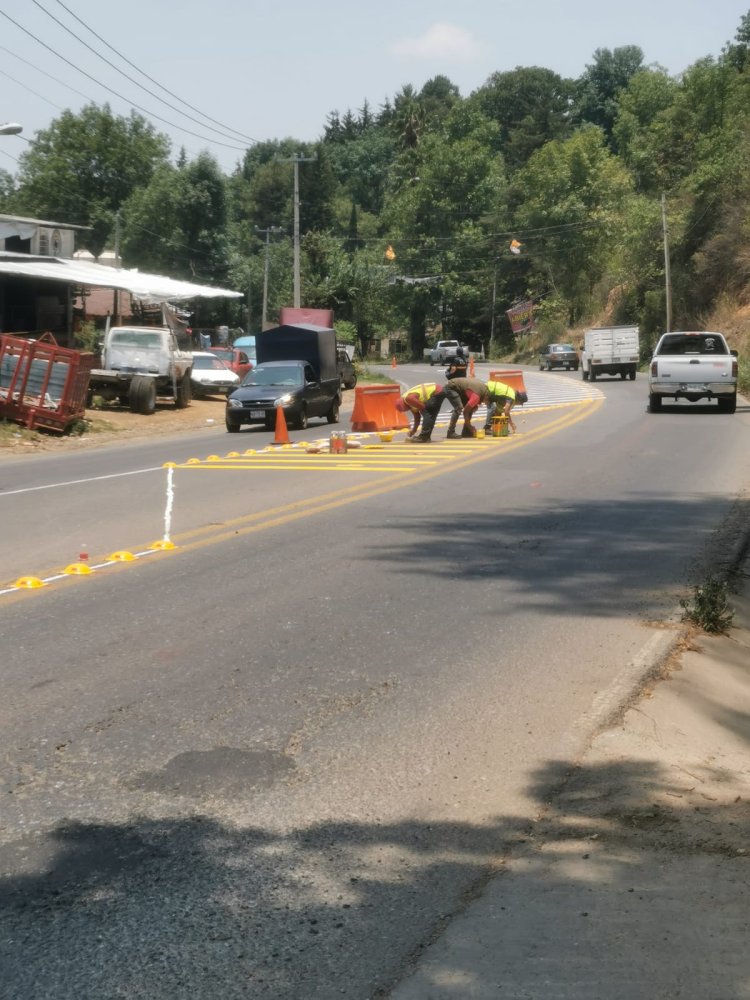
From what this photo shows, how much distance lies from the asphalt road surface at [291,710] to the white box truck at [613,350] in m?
39.5

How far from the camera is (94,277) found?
3769 cm

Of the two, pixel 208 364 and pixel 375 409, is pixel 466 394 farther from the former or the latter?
pixel 208 364

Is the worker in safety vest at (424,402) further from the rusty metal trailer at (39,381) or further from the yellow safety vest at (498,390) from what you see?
the rusty metal trailer at (39,381)

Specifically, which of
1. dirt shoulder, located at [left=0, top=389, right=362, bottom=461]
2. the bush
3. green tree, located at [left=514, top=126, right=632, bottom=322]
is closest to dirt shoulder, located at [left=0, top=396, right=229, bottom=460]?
dirt shoulder, located at [left=0, top=389, right=362, bottom=461]

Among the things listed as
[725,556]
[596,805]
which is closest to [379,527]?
[725,556]

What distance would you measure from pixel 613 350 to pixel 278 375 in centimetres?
2829

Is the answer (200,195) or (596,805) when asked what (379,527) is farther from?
(200,195)

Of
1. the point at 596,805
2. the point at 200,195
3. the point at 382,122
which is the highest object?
the point at 382,122

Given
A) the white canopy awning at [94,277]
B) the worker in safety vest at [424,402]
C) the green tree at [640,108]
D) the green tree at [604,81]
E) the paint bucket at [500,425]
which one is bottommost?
the paint bucket at [500,425]

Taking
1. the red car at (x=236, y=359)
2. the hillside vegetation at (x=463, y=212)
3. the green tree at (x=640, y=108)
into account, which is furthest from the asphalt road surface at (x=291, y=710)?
the green tree at (x=640, y=108)

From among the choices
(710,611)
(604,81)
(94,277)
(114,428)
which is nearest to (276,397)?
(114,428)

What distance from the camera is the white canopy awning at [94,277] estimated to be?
117ft

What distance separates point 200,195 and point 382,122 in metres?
69.3

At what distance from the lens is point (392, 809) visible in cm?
527
